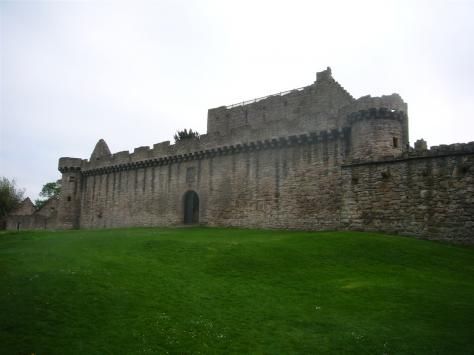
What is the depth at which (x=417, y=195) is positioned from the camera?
19.9 m

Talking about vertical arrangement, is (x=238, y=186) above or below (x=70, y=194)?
below

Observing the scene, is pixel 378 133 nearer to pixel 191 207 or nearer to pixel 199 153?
pixel 199 153

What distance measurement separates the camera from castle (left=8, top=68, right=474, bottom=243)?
64.4 ft

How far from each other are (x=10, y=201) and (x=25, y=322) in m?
50.2

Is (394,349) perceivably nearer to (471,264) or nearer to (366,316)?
(366,316)

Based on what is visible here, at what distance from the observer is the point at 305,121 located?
2522cm

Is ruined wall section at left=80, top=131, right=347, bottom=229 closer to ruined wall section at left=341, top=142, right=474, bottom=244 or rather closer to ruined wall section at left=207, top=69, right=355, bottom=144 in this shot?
ruined wall section at left=207, top=69, right=355, bottom=144

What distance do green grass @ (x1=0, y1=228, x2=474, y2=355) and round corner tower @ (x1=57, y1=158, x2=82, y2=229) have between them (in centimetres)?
2377

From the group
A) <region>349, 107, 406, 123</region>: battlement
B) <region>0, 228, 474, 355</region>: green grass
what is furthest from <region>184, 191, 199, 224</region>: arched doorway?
<region>0, 228, 474, 355</region>: green grass

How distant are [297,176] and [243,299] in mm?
14518

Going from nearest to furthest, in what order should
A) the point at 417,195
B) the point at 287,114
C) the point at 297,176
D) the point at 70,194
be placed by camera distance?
the point at 417,195 → the point at 297,176 → the point at 287,114 → the point at 70,194

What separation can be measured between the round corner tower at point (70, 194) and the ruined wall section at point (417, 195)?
87.7 feet

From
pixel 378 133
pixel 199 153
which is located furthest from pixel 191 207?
pixel 378 133

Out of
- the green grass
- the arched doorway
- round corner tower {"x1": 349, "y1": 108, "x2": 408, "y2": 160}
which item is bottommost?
the green grass
